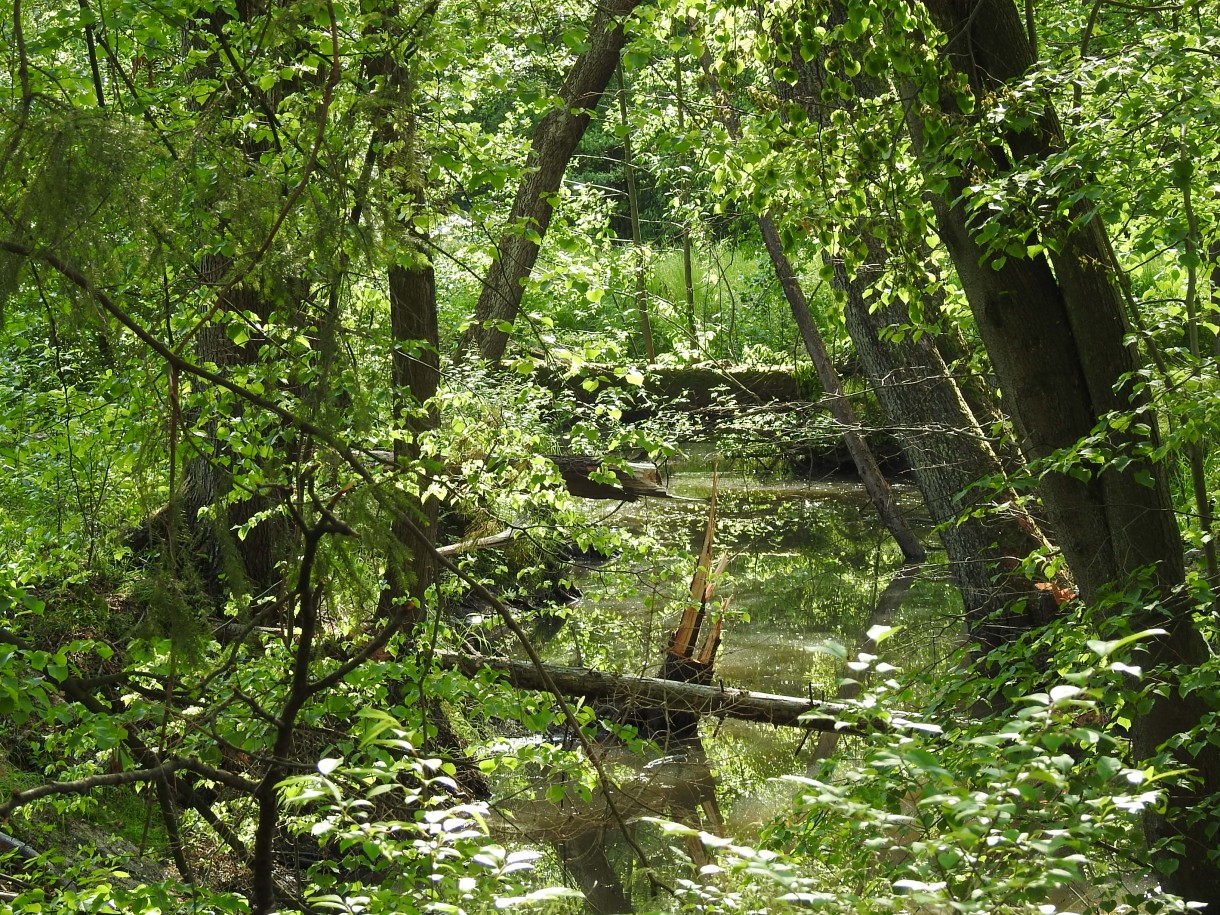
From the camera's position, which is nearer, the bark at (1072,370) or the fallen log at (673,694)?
the bark at (1072,370)

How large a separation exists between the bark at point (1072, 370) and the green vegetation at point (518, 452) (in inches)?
0.7

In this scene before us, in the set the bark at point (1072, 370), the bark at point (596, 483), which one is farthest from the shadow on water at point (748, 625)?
the bark at point (1072, 370)

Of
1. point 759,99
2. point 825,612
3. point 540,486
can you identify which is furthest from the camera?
point 825,612

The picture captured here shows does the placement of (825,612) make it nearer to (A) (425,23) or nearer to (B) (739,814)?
(B) (739,814)

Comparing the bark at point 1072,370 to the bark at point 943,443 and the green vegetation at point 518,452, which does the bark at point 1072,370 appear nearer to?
the green vegetation at point 518,452

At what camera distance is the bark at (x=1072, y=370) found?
412 centimetres

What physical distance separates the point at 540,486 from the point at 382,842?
2700 millimetres

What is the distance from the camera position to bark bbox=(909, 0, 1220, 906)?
4121 mm

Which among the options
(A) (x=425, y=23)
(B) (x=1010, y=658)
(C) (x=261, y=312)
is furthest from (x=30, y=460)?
(B) (x=1010, y=658)

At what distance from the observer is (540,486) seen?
5.26 meters

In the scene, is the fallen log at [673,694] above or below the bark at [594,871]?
above

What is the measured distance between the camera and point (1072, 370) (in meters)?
4.32

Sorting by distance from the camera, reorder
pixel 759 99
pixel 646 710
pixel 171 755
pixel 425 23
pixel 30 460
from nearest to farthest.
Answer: pixel 171 755, pixel 425 23, pixel 759 99, pixel 30 460, pixel 646 710

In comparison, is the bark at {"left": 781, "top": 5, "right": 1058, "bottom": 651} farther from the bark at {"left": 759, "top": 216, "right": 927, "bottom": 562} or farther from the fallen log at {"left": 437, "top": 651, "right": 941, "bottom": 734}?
the bark at {"left": 759, "top": 216, "right": 927, "bottom": 562}
